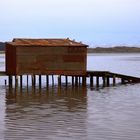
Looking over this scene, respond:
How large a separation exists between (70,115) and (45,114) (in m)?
1.24

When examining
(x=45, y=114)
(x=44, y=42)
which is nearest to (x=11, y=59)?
(x=44, y=42)

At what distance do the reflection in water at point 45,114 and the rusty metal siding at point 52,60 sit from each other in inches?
124

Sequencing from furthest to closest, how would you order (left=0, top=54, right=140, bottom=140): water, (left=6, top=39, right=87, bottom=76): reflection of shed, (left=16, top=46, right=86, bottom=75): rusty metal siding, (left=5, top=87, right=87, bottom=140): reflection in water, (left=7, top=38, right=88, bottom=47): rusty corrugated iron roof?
(left=7, top=38, right=88, bottom=47): rusty corrugated iron roof, (left=16, top=46, right=86, bottom=75): rusty metal siding, (left=6, top=39, right=87, bottom=76): reflection of shed, (left=5, top=87, right=87, bottom=140): reflection in water, (left=0, top=54, right=140, bottom=140): water

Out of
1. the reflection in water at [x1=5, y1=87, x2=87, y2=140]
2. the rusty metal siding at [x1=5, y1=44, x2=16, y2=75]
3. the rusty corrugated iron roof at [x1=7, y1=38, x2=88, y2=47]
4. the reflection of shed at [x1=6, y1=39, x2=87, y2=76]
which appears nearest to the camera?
the reflection in water at [x1=5, y1=87, x2=87, y2=140]

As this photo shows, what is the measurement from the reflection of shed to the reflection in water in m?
3.17

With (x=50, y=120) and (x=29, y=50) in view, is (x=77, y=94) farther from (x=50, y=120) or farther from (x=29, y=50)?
(x=50, y=120)

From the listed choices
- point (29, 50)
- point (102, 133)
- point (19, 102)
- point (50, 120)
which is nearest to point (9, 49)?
point (29, 50)

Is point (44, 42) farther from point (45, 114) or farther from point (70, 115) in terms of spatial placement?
point (70, 115)

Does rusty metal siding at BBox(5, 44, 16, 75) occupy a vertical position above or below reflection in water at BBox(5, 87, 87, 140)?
above

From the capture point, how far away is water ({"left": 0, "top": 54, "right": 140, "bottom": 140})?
62.5 ft

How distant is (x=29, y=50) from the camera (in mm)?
41781

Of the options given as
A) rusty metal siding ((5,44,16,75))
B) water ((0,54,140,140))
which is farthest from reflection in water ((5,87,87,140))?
rusty metal siding ((5,44,16,75))

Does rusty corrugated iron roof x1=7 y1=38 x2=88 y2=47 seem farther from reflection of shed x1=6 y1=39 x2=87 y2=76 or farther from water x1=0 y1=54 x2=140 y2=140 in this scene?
water x1=0 y1=54 x2=140 y2=140

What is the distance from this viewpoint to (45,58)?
4225 cm
